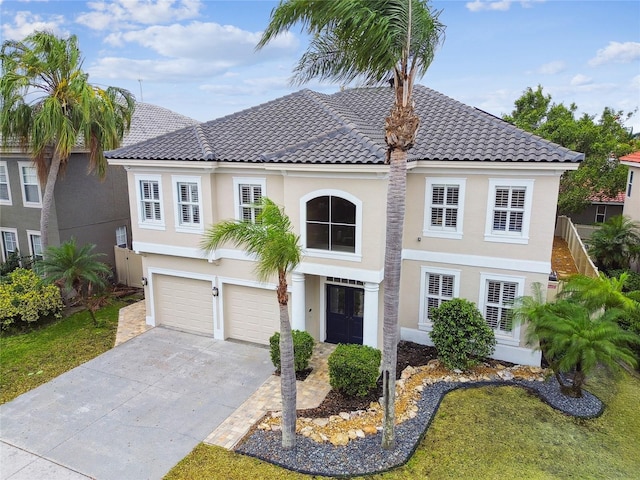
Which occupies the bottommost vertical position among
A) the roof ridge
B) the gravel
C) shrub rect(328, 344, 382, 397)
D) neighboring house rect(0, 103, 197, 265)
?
the gravel

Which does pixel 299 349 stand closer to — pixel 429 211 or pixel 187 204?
pixel 429 211

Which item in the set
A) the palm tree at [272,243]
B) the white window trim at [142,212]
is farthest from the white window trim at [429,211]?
the white window trim at [142,212]

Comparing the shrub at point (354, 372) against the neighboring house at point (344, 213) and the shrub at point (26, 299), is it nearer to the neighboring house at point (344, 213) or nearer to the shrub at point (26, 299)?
the neighboring house at point (344, 213)

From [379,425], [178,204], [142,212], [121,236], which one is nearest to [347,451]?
[379,425]

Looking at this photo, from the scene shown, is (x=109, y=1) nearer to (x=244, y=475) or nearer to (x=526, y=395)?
(x=244, y=475)

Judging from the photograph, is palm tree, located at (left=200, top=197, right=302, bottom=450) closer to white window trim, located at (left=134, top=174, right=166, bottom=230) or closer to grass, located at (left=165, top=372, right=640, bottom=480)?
grass, located at (left=165, top=372, right=640, bottom=480)

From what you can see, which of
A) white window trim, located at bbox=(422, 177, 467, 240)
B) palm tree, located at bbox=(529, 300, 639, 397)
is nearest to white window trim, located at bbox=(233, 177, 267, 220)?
white window trim, located at bbox=(422, 177, 467, 240)
